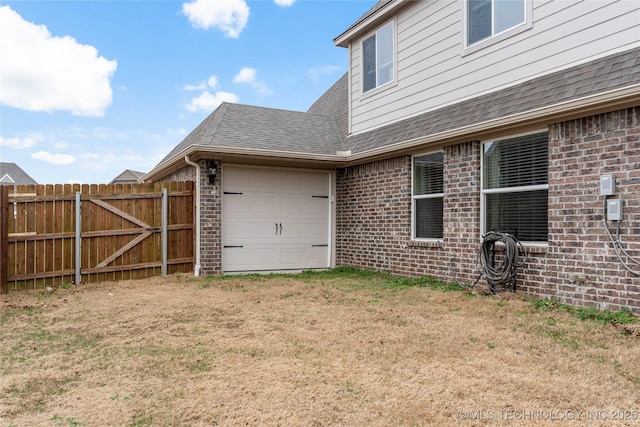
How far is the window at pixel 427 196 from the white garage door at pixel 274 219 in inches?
101

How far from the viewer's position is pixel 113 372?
10.8 feet

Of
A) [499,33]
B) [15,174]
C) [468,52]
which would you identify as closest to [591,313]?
[499,33]

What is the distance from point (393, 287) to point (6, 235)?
6.57 m

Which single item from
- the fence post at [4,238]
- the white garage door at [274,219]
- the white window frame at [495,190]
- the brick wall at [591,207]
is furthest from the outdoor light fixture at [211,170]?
the brick wall at [591,207]

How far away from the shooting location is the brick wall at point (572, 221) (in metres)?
4.73

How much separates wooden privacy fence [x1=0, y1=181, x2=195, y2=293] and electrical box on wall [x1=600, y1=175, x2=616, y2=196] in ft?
23.4

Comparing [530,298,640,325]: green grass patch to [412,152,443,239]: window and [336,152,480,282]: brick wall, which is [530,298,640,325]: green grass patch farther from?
[412,152,443,239]: window

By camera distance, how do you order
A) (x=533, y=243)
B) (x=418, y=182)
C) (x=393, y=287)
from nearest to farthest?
1. (x=533, y=243)
2. (x=393, y=287)
3. (x=418, y=182)

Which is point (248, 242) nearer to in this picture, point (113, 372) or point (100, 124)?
point (113, 372)

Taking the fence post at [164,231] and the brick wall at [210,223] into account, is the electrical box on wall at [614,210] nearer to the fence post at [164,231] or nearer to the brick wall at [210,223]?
the brick wall at [210,223]

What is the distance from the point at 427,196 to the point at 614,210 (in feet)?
10.8

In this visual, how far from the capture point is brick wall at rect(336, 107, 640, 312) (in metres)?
4.73

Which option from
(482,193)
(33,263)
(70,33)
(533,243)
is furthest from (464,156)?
(70,33)

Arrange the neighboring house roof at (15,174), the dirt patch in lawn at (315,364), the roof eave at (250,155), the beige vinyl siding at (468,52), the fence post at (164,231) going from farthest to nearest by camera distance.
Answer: the neighboring house roof at (15,174), the fence post at (164,231), the roof eave at (250,155), the beige vinyl siding at (468,52), the dirt patch in lawn at (315,364)
